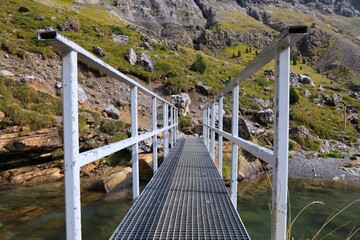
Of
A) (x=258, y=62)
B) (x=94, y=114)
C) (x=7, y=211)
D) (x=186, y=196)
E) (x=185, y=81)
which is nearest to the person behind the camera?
(x=258, y=62)

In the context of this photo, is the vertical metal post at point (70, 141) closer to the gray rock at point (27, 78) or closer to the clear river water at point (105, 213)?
the clear river water at point (105, 213)

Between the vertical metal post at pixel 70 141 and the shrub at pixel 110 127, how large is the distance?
9.54 meters

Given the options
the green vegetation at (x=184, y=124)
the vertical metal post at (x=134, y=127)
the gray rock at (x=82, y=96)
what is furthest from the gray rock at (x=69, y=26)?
the vertical metal post at (x=134, y=127)

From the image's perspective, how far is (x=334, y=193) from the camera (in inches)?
385

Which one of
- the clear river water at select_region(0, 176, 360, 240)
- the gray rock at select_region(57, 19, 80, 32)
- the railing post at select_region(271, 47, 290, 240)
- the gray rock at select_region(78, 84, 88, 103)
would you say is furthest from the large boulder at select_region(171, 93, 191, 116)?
the gray rock at select_region(57, 19, 80, 32)

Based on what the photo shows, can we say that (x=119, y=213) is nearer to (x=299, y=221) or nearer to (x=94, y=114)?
(x=299, y=221)

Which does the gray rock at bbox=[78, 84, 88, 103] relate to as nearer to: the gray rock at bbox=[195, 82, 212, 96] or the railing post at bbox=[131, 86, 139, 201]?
the gray rock at bbox=[195, 82, 212, 96]

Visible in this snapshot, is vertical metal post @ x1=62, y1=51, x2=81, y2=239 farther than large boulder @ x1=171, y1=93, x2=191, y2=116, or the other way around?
large boulder @ x1=171, y1=93, x2=191, y2=116

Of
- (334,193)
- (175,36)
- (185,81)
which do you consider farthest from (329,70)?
(334,193)

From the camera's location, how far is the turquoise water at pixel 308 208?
6.17 meters

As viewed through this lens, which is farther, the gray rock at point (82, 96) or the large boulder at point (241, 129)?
the gray rock at point (82, 96)

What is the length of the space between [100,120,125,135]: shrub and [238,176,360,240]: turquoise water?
5.09 m

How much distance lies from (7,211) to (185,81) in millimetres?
16090

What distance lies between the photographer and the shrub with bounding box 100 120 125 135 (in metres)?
11.0
